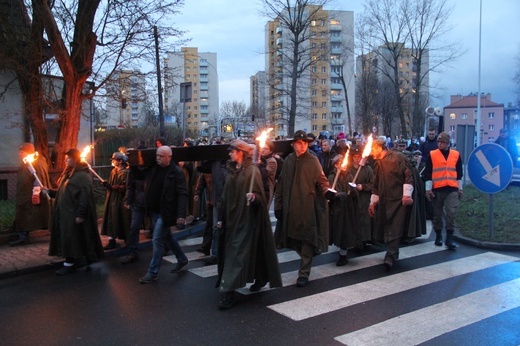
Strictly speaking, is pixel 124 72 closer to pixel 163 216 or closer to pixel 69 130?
pixel 69 130

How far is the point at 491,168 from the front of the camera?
8617mm

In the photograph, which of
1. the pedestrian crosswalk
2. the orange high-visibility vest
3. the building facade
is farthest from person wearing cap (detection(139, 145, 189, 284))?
the building facade

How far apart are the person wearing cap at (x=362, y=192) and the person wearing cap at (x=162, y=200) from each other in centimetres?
288

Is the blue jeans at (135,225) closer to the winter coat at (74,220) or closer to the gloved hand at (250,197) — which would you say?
the winter coat at (74,220)

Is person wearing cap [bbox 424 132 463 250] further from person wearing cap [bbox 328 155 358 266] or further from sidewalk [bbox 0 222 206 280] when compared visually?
sidewalk [bbox 0 222 206 280]

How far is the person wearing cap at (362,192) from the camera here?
779 cm

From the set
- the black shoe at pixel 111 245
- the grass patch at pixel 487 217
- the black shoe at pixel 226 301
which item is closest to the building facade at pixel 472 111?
the grass patch at pixel 487 217

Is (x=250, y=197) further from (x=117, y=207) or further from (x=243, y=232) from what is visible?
(x=117, y=207)

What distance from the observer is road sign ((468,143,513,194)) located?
8422mm

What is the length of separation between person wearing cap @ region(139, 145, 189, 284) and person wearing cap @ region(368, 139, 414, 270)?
9.43 feet

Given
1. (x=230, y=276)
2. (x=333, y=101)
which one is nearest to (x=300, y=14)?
(x=230, y=276)

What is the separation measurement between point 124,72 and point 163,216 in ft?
25.4

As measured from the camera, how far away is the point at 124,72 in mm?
13125

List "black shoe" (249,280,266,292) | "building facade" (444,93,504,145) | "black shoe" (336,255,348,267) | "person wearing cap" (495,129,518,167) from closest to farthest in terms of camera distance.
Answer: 1. "black shoe" (249,280,266,292)
2. "black shoe" (336,255,348,267)
3. "person wearing cap" (495,129,518,167)
4. "building facade" (444,93,504,145)
